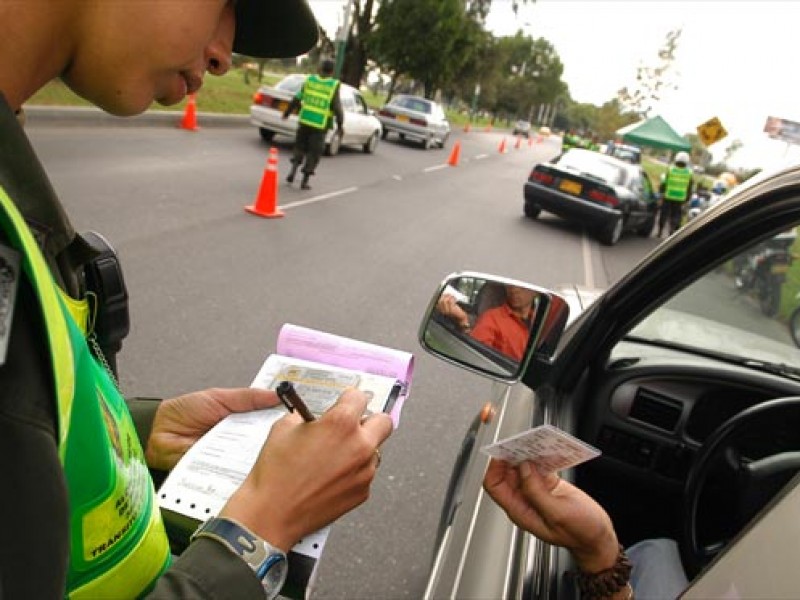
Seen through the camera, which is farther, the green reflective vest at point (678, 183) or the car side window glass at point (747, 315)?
the green reflective vest at point (678, 183)

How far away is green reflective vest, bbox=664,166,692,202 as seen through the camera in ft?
45.0

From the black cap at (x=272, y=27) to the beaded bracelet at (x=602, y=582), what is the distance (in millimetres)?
1246

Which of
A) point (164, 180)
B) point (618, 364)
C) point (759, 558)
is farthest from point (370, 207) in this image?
point (759, 558)

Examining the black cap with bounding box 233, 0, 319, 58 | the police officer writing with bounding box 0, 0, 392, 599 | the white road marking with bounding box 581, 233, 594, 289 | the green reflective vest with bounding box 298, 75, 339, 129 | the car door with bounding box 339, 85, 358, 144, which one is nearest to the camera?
the police officer writing with bounding box 0, 0, 392, 599

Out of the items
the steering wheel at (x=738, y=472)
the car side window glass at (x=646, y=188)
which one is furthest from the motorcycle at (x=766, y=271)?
the car side window glass at (x=646, y=188)

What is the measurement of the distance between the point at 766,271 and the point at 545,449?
1891 mm

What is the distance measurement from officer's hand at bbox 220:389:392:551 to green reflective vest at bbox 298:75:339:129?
9406 millimetres

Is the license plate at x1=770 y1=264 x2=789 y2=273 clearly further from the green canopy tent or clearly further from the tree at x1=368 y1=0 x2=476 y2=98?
the tree at x1=368 y1=0 x2=476 y2=98

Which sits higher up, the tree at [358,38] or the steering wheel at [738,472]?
the tree at [358,38]

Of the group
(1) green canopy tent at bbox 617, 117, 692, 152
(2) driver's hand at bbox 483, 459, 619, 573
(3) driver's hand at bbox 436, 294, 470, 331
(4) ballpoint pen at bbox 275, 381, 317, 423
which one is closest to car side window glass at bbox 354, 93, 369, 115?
(3) driver's hand at bbox 436, 294, 470, 331

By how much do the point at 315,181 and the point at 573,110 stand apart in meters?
130

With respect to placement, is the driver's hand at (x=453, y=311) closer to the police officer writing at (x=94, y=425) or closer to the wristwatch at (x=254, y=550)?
the police officer writing at (x=94, y=425)

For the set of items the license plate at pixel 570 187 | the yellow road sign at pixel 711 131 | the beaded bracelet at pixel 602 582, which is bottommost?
the beaded bracelet at pixel 602 582

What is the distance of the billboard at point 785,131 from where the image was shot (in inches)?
60.9
